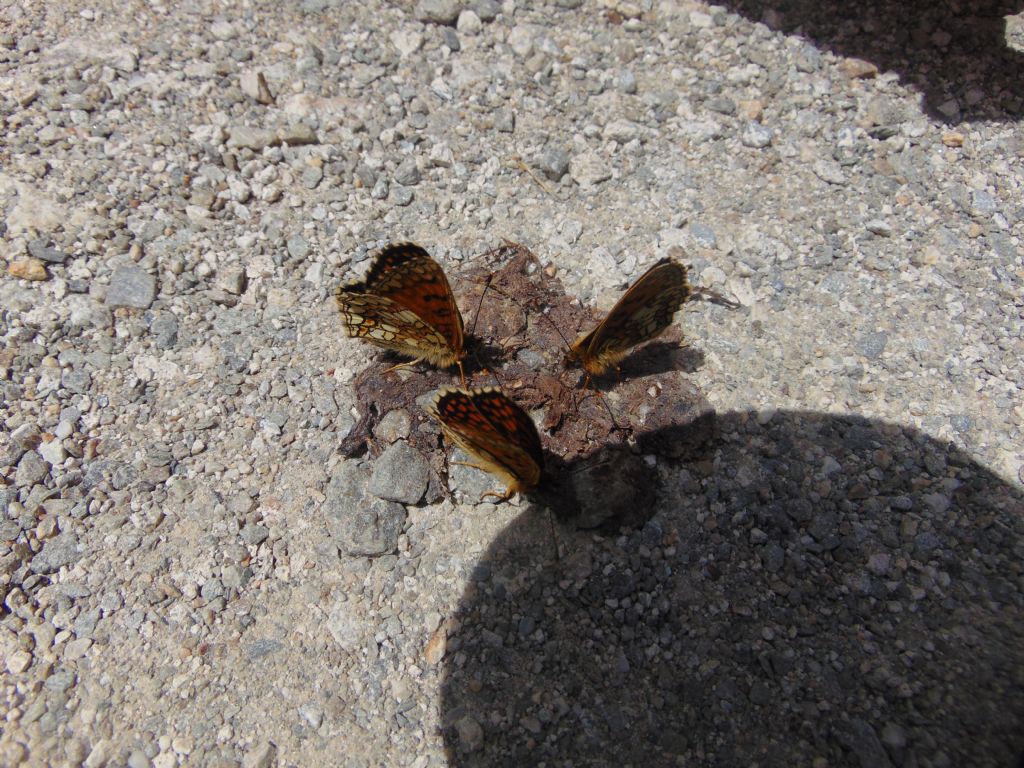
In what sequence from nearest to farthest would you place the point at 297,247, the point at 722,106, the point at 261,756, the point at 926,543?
the point at 261,756 → the point at 926,543 → the point at 297,247 → the point at 722,106

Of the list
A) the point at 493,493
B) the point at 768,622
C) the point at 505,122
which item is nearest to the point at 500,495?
the point at 493,493

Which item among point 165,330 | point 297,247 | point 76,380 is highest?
point 297,247

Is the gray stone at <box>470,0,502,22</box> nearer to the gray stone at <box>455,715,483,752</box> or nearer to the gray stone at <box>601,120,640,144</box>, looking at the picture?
the gray stone at <box>601,120,640,144</box>

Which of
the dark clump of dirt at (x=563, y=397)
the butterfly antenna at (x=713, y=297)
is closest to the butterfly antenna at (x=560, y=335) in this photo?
the dark clump of dirt at (x=563, y=397)

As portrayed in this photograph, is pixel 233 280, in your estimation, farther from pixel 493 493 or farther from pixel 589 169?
pixel 589 169

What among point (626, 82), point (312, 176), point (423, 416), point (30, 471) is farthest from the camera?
point (626, 82)

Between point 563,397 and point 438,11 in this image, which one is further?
point 438,11

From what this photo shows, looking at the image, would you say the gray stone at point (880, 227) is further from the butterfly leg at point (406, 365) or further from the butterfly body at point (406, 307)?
the butterfly leg at point (406, 365)
